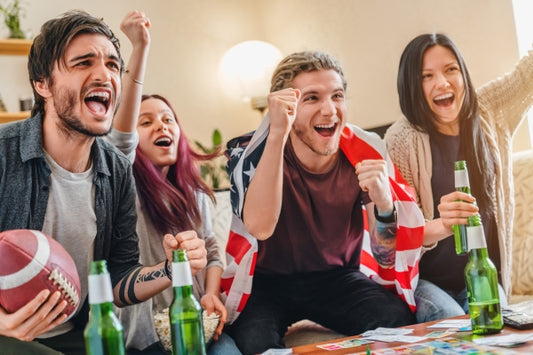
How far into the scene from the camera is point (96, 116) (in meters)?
1.89

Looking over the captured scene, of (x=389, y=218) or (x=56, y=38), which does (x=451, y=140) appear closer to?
(x=389, y=218)

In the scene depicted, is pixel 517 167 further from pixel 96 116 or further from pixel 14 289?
pixel 14 289

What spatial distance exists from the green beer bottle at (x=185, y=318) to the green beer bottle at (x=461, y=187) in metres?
0.78

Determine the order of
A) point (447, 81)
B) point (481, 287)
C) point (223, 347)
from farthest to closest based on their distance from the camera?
point (447, 81), point (223, 347), point (481, 287)

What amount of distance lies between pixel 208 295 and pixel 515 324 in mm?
1062

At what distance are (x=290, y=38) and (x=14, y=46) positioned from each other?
1.87 meters

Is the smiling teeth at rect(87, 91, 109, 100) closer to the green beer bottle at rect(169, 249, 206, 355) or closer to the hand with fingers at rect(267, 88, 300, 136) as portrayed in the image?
the hand with fingers at rect(267, 88, 300, 136)

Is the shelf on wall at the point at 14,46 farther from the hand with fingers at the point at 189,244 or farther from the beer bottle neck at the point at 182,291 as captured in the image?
the beer bottle neck at the point at 182,291

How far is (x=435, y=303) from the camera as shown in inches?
83.4

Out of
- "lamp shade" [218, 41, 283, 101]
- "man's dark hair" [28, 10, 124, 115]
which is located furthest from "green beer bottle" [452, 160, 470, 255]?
"lamp shade" [218, 41, 283, 101]

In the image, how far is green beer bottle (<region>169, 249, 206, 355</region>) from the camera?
1229 mm

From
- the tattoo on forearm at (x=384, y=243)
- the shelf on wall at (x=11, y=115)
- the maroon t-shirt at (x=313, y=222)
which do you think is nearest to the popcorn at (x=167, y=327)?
the maroon t-shirt at (x=313, y=222)

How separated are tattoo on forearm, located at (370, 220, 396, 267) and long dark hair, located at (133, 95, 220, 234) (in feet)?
2.15

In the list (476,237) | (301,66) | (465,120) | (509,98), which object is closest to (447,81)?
(465,120)
